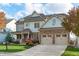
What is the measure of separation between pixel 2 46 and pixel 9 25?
0.23m

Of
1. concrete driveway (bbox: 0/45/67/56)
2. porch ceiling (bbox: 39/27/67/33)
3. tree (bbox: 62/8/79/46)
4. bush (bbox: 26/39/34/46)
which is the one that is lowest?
concrete driveway (bbox: 0/45/67/56)

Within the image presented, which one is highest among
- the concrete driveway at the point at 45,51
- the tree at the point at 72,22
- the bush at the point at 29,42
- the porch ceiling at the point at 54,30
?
the tree at the point at 72,22

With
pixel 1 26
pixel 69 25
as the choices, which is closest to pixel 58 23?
pixel 69 25

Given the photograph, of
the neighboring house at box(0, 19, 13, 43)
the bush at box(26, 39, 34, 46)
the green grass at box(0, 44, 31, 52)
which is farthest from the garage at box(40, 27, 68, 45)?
the neighboring house at box(0, 19, 13, 43)

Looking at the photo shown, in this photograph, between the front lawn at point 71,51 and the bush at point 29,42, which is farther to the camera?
the bush at point 29,42

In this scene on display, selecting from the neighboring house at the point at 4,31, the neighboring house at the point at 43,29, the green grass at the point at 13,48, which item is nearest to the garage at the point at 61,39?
the neighboring house at the point at 43,29

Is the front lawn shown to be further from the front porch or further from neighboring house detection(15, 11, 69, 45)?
the front porch

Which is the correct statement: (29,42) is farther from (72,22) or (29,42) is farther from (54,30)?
(72,22)

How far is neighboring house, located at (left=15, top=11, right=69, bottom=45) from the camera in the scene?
272 inches

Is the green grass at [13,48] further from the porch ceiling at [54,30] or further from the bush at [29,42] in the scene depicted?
the porch ceiling at [54,30]

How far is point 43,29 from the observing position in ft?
22.7

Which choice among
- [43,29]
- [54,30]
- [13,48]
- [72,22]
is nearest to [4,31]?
[13,48]

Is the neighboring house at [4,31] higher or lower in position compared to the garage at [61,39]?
higher

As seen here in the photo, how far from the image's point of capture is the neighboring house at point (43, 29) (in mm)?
6898
